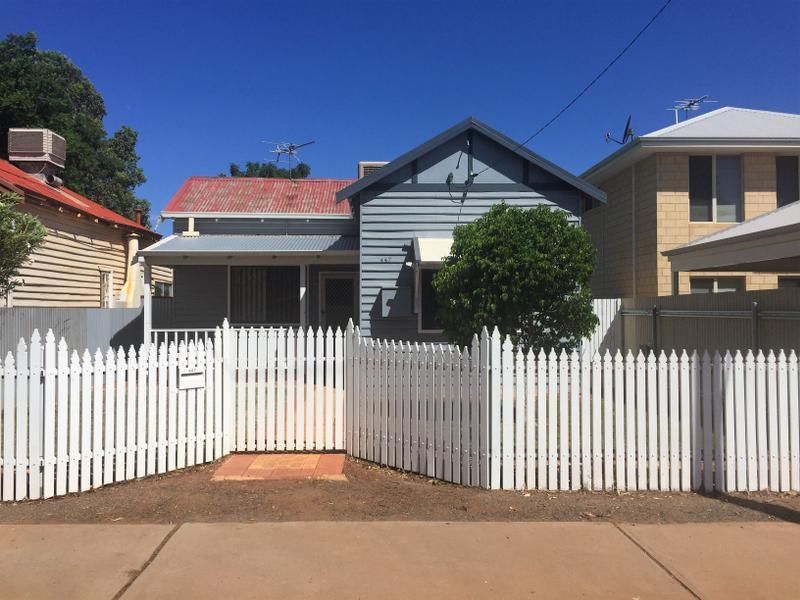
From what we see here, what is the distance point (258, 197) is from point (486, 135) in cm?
779

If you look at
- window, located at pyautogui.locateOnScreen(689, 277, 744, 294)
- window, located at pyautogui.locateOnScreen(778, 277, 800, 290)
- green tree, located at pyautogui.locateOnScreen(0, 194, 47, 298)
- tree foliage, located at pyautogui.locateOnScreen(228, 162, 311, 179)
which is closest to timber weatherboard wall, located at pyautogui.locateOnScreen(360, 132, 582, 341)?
window, located at pyautogui.locateOnScreen(689, 277, 744, 294)

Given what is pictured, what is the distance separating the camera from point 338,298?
49.0 ft

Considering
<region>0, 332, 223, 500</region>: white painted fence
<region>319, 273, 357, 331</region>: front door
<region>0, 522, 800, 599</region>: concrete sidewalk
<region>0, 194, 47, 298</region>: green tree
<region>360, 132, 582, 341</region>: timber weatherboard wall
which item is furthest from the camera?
<region>319, 273, 357, 331</region>: front door

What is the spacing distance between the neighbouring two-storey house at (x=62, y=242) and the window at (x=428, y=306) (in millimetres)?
6472

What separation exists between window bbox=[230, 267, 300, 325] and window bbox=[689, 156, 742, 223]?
28.9 ft

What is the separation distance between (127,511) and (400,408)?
8.46ft

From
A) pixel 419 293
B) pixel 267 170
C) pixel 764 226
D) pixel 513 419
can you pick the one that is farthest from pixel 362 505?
pixel 267 170

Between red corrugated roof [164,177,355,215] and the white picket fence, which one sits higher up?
red corrugated roof [164,177,355,215]

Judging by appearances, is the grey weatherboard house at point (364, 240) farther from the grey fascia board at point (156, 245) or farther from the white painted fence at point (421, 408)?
the white painted fence at point (421, 408)

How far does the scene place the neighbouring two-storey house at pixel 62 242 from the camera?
1405cm

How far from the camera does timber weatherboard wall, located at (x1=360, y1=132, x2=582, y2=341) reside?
11.7 metres

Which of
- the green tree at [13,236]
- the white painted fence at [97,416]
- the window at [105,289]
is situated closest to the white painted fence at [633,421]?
the white painted fence at [97,416]

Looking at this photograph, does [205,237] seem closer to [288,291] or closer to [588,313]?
[288,291]

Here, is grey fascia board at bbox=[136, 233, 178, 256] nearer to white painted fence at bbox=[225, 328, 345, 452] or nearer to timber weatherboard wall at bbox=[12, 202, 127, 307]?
timber weatherboard wall at bbox=[12, 202, 127, 307]
